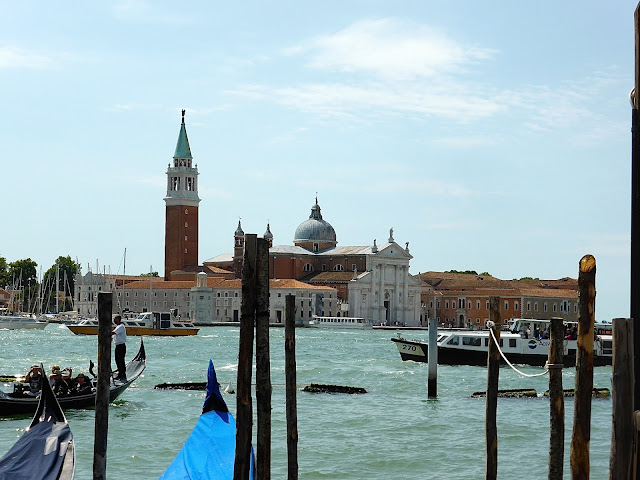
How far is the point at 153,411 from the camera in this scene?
1291cm

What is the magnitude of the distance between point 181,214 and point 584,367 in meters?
60.8

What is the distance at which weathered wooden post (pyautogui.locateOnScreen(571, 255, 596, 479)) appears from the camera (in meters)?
4.76

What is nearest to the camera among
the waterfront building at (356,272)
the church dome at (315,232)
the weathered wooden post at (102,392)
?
the weathered wooden post at (102,392)

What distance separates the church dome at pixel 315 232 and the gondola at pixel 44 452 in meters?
63.1

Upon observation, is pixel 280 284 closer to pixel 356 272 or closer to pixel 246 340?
pixel 356 272

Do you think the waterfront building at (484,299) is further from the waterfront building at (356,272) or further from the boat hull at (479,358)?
the boat hull at (479,358)

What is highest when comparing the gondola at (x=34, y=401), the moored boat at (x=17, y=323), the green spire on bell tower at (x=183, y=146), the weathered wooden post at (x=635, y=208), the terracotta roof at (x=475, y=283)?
the green spire on bell tower at (x=183, y=146)

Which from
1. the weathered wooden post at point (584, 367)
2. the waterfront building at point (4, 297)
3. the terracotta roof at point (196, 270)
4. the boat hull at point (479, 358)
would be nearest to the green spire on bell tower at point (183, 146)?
the terracotta roof at point (196, 270)

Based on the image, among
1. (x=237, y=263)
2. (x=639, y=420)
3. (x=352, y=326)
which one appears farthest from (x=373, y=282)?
(x=639, y=420)

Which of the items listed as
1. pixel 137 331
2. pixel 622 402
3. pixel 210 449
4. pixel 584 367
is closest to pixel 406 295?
pixel 137 331

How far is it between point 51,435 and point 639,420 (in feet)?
14.1

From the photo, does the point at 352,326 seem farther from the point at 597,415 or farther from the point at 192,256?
the point at 597,415

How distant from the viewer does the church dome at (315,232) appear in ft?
232

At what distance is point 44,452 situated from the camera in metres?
6.82
